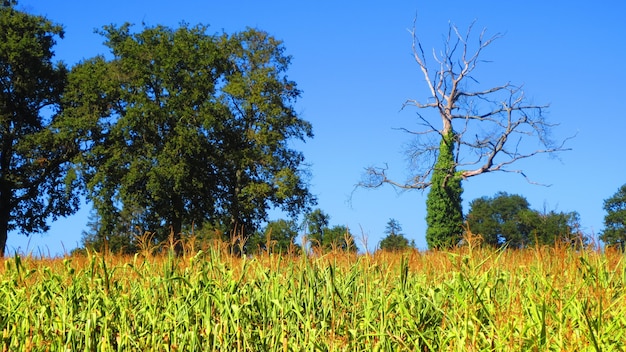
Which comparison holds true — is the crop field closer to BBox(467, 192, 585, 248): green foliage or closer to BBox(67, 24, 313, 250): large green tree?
BBox(67, 24, 313, 250): large green tree

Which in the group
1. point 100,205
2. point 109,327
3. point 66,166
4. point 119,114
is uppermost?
point 119,114

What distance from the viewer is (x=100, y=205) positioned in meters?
31.8

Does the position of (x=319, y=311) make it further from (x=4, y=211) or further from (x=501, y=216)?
(x=501, y=216)

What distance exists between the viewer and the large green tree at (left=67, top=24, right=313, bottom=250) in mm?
31734

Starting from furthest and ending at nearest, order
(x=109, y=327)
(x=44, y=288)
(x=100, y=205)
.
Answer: (x=100, y=205)
(x=44, y=288)
(x=109, y=327)

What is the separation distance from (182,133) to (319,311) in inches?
1064

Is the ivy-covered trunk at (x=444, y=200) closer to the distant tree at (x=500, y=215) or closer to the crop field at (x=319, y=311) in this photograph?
the crop field at (x=319, y=311)

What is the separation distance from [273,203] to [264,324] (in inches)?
1138

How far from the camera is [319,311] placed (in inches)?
198

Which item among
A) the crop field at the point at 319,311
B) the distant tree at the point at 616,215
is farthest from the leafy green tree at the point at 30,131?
the distant tree at the point at 616,215

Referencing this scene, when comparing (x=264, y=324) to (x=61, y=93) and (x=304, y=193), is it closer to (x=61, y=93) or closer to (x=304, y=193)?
(x=304, y=193)

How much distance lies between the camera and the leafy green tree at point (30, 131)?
32.9m

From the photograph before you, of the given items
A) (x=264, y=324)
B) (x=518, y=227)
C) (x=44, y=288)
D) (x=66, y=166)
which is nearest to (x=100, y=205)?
(x=66, y=166)

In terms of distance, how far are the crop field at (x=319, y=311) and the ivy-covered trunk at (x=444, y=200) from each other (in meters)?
25.8
